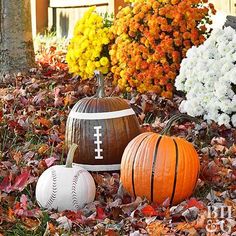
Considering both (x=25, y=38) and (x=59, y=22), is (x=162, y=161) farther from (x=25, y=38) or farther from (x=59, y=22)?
(x=59, y=22)

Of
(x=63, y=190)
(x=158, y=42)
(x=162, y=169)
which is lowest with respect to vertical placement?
(x=63, y=190)

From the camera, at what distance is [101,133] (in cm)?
447

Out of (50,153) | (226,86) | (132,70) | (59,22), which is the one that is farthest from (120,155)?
(59,22)

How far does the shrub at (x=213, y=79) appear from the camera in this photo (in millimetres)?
5539

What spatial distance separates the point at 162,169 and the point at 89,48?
388 cm

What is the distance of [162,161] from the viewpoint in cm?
388

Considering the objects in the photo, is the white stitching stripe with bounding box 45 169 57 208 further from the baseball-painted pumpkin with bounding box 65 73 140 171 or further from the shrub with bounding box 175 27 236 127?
the shrub with bounding box 175 27 236 127

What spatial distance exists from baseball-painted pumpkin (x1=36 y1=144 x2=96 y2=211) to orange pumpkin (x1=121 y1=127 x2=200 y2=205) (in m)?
0.28

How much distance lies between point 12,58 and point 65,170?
15.7 feet

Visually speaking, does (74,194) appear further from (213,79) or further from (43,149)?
(213,79)

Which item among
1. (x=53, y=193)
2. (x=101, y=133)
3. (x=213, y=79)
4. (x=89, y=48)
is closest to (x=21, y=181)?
(x=53, y=193)

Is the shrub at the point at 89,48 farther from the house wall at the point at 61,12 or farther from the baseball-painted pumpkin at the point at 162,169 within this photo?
the baseball-painted pumpkin at the point at 162,169

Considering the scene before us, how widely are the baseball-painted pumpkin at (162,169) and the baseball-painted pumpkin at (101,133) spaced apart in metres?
0.52

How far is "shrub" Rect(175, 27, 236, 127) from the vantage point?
5539mm
